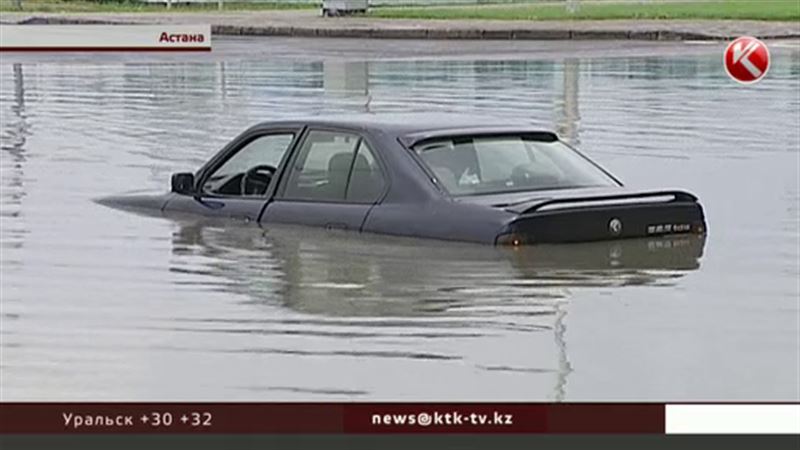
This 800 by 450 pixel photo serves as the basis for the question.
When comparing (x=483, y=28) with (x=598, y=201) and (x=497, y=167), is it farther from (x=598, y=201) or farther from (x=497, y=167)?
(x=598, y=201)

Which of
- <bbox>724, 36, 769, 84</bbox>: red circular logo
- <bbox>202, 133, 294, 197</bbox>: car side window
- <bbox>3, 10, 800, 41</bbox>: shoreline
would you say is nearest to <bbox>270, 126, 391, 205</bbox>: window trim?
<bbox>202, 133, 294, 197</bbox>: car side window

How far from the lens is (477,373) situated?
4918mm

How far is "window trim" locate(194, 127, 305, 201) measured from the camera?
905cm

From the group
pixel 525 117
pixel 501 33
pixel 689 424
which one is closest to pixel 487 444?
pixel 689 424

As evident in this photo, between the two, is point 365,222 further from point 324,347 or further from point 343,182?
point 324,347

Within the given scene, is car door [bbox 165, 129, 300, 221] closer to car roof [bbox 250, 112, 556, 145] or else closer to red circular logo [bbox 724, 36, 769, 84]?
car roof [bbox 250, 112, 556, 145]

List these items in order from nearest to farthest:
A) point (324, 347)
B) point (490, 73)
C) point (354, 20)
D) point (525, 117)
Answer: point (324, 347)
point (525, 117)
point (490, 73)
point (354, 20)

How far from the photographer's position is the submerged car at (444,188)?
26.3ft

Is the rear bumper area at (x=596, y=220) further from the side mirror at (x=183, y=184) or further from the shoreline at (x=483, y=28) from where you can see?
the shoreline at (x=483, y=28)

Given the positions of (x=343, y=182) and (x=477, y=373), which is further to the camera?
(x=343, y=182)

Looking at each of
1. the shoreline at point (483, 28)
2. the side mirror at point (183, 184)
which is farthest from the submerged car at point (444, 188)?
the shoreline at point (483, 28)

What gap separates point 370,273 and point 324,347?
87.7 inches

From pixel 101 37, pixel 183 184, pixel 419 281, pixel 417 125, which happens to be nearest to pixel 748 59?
pixel 419 281

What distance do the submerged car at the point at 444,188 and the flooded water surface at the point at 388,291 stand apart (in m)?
0.09
